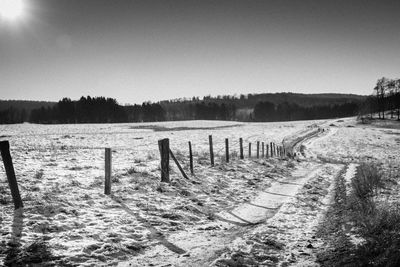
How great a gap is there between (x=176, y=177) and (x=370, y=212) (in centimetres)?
660

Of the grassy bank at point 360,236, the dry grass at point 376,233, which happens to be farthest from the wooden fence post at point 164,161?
the dry grass at point 376,233

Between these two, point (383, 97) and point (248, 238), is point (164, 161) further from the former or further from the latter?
point (383, 97)

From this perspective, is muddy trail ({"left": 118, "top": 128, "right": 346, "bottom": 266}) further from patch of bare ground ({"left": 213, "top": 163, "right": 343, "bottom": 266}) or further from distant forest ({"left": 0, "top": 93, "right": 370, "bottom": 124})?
distant forest ({"left": 0, "top": 93, "right": 370, "bottom": 124})

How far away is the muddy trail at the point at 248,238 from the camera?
16.1 feet

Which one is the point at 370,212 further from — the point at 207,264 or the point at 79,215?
the point at 79,215

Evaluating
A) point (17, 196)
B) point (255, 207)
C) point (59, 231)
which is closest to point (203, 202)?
point (255, 207)

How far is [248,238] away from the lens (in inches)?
230

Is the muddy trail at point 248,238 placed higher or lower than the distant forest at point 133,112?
lower

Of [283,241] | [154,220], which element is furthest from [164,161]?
[283,241]

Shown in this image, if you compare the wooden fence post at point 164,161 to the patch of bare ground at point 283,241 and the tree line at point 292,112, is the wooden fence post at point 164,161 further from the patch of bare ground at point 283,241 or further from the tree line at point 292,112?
the tree line at point 292,112

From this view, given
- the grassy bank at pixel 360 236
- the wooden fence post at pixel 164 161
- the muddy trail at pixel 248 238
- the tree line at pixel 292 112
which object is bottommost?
the muddy trail at pixel 248 238

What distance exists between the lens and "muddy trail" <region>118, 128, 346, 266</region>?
16.1ft

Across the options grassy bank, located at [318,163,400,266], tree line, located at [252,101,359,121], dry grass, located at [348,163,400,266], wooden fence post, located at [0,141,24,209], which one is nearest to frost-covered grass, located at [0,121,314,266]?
wooden fence post, located at [0,141,24,209]

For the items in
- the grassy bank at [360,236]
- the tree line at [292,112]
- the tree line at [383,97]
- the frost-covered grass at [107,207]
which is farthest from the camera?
the tree line at [292,112]
